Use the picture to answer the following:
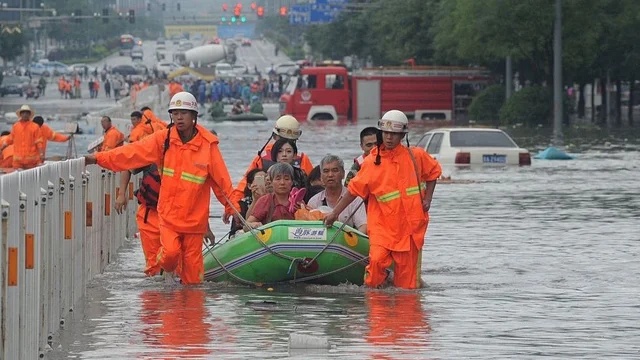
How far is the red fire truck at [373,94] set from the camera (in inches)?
3095

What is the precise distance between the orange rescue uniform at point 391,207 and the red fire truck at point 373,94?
63023 millimetres

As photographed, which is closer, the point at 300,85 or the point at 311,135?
the point at 311,135

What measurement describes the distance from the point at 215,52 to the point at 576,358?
6270 inches

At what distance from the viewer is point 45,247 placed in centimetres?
1130

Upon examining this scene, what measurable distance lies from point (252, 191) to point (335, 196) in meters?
0.92

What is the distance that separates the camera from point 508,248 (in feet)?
66.1

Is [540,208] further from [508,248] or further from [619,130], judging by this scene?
[619,130]

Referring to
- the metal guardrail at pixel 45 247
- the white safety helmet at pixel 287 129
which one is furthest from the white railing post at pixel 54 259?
the white safety helmet at pixel 287 129

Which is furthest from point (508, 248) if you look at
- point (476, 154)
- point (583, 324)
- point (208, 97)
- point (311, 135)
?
point (208, 97)

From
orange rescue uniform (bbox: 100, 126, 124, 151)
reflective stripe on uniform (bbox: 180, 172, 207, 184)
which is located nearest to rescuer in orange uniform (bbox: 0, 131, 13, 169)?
orange rescue uniform (bbox: 100, 126, 124, 151)

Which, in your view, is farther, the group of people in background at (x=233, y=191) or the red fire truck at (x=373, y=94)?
the red fire truck at (x=373, y=94)

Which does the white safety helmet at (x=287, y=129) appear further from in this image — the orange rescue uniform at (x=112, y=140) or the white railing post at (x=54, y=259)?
the orange rescue uniform at (x=112, y=140)

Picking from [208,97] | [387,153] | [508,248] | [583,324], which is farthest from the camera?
[208,97]

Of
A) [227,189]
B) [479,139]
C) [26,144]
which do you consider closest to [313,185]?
[227,189]
